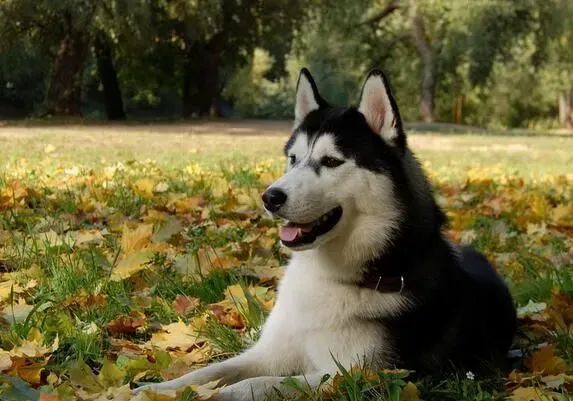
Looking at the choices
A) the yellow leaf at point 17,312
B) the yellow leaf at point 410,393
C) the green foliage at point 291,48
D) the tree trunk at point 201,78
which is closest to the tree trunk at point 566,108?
the green foliage at point 291,48

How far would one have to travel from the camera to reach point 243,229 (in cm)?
513

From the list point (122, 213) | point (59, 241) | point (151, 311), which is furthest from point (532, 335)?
point (122, 213)

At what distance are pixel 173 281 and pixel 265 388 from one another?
1.40 metres

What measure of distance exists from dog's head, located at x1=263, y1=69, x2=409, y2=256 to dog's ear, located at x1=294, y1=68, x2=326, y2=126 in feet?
0.72

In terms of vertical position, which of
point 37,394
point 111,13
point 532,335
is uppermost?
point 111,13

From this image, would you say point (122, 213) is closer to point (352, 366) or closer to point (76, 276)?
point (76, 276)

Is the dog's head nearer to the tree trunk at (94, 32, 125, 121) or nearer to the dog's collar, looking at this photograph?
the dog's collar

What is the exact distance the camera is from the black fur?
2.82 m

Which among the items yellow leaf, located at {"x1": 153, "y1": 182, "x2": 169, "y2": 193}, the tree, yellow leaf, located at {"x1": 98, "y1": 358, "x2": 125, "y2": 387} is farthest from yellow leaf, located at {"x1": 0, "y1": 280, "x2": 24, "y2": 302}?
the tree

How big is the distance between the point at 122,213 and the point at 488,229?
264cm

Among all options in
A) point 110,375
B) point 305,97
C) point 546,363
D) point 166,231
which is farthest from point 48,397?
point 166,231

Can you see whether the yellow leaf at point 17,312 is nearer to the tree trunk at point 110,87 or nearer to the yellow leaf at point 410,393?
the yellow leaf at point 410,393

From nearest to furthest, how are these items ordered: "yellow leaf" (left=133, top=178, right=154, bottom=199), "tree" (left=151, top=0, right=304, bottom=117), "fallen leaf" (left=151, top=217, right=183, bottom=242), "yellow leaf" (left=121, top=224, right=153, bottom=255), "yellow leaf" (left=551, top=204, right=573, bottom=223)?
"yellow leaf" (left=121, top=224, right=153, bottom=255) < "fallen leaf" (left=151, top=217, right=183, bottom=242) < "yellow leaf" (left=551, top=204, right=573, bottom=223) < "yellow leaf" (left=133, top=178, right=154, bottom=199) < "tree" (left=151, top=0, right=304, bottom=117)

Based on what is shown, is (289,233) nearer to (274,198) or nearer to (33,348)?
(274,198)
